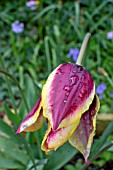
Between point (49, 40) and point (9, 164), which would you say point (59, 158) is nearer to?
point (9, 164)

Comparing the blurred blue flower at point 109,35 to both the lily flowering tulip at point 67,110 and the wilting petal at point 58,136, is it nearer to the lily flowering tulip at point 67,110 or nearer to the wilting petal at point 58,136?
the lily flowering tulip at point 67,110

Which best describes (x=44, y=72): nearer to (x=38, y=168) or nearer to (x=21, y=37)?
(x=21, y=37)

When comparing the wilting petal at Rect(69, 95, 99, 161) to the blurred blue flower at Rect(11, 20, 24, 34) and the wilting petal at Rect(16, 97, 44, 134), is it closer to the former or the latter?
the wilting petal at Rect(16, 97, 44, 134)

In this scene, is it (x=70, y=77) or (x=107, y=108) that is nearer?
(x=70, y=77)

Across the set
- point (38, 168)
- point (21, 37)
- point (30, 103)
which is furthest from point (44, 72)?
point (38, 168)

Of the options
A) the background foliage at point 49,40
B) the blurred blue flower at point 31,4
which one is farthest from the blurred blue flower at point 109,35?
the blurred blue flower at point 31,4

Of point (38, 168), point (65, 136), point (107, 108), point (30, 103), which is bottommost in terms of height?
point (107, 108)
